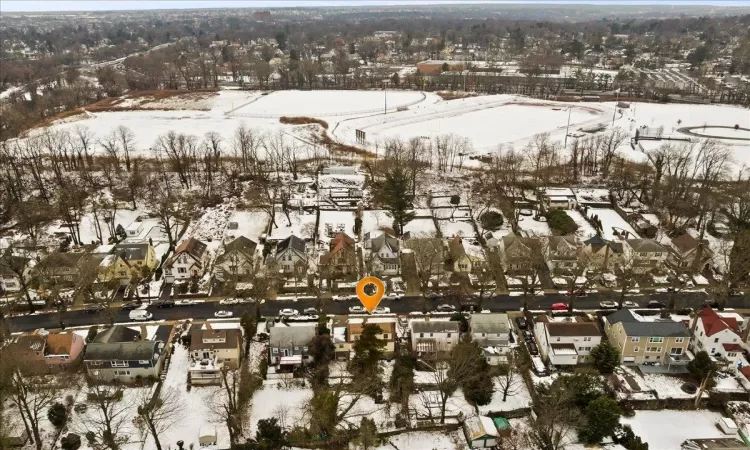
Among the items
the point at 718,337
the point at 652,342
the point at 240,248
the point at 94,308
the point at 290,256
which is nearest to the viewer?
the point at 652,342

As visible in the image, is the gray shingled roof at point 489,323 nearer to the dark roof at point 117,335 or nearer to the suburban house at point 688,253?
the suburban house at point 688,253

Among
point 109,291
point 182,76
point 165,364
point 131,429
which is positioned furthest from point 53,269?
point 182,76

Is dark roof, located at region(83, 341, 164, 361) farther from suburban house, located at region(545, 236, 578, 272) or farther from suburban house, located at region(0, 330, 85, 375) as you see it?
suburban house, located at region(545, 236, 578, 272)

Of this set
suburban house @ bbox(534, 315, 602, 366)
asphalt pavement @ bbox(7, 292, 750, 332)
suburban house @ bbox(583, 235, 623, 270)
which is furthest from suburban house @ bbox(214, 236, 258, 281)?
suburban house @ bbox(583, 235, 623, 270)

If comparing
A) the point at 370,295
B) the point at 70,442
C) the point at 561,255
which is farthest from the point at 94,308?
the point at 561,255

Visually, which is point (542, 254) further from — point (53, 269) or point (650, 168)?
point (53, 269)

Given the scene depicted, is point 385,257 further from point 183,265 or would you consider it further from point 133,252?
point 133,252
